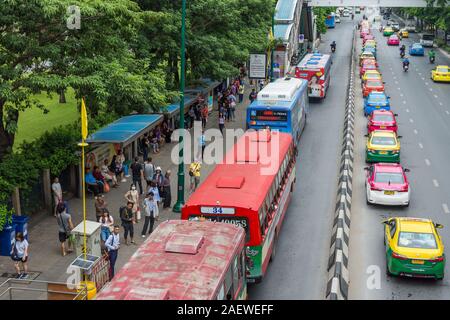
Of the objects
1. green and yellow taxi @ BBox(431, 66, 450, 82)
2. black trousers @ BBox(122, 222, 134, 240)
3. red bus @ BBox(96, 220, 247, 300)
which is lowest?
black trousers @ BBox(122, 222, 134, 240)

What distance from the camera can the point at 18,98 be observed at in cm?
2062

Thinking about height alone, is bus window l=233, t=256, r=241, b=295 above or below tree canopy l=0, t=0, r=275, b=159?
below

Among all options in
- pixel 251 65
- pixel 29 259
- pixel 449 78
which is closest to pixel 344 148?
pixel 251 65

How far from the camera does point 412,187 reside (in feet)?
90.9

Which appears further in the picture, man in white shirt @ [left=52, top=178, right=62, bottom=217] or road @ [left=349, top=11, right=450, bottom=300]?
man in white shirt @ [left=52, top=178, right=62, bottom=217]

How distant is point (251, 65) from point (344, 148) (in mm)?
13408

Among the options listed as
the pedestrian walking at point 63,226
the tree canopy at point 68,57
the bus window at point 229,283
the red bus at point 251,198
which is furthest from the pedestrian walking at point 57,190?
the bus window at point 229,283

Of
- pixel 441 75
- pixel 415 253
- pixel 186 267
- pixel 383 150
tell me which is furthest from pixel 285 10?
pixel 186 267

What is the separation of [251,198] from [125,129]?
11284mm

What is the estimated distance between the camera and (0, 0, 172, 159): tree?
2058 cm

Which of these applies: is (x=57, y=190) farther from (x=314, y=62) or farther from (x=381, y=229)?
(x=314, y=62)

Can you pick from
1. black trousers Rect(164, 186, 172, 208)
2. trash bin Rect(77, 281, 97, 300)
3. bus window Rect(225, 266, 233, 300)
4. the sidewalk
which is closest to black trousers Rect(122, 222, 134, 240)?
the sidewalk

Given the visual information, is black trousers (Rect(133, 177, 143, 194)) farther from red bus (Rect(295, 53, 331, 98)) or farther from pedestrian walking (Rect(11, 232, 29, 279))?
red bus (Rect(295, 53, 331, 98))

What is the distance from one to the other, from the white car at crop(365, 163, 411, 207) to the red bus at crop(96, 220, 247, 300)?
10727mm
